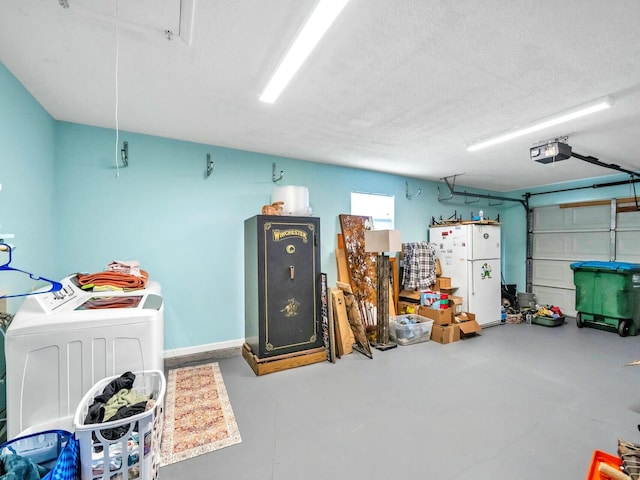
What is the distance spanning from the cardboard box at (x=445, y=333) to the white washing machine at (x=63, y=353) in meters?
3.87

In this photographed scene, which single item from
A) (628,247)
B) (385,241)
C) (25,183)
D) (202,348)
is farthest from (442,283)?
(25,183)

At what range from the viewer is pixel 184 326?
3.51 m

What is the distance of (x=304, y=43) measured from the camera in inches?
67.4

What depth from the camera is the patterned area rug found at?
2.05 metres

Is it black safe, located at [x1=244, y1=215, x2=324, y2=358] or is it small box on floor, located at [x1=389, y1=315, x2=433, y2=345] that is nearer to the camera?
black safe, located at [x1=244, y1=215, x2=324, y2=358]

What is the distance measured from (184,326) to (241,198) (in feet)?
5.76

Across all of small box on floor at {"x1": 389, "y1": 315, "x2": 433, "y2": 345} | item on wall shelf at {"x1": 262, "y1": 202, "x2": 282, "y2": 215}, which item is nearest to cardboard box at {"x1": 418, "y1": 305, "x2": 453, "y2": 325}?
small box on floor at {"x1": 389, "y1": 315, "x2": 433, "y2": 345}

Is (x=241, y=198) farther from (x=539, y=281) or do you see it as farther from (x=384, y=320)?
(x=539, y=281)

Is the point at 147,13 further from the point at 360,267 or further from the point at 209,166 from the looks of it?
the point at 360,267

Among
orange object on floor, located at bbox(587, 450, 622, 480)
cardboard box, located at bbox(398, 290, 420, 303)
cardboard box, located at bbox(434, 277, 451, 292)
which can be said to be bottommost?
orange object on floor, located at bbox(587, 450, 622, 480)

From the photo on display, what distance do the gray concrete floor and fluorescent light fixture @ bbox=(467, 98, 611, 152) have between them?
267 centimetres

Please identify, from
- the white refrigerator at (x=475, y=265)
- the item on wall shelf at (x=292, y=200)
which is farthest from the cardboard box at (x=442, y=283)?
the item on wall shelf at (x=292, y=200)

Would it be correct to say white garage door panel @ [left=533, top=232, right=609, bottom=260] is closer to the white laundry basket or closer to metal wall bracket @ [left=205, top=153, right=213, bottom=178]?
metal wall bracket @ [left=205, top=153, right=213, bottom=178]

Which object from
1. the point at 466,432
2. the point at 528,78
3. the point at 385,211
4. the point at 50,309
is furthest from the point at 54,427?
the point at 385,211
